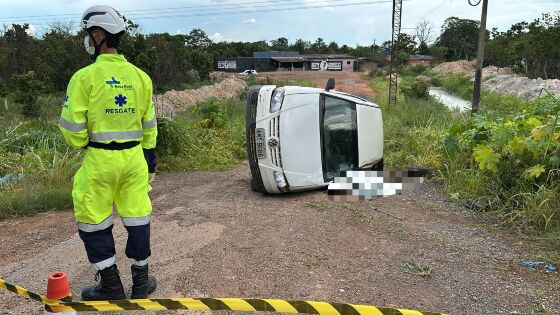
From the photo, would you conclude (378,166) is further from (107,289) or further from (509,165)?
(107,289)

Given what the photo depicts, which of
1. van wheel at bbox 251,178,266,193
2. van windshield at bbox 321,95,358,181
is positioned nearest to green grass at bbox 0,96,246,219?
van wheel at bbox 251,178,266,193

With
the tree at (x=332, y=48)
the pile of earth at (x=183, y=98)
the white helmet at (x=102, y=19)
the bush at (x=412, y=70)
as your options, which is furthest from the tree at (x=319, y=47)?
the white helmet at (x=102, y=19)

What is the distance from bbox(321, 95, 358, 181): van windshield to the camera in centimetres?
606

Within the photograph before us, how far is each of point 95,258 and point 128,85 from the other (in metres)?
1.18

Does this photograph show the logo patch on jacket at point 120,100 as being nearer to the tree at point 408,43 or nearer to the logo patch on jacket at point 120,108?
the logo patch on jacket at point 120,108

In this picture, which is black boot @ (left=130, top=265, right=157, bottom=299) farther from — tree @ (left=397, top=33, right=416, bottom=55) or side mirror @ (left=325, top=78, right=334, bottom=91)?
tree @ (left=397, top=33, right=416, bottom=55)

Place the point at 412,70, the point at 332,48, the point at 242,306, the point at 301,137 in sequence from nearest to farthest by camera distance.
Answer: the point at 242,306, the point at 301,137, the point at 412,70, the point at 332,48

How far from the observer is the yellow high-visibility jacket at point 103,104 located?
283 centimetres

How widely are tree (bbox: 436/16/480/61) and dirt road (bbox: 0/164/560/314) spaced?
291 feet

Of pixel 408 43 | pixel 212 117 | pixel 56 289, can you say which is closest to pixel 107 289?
pixel 56 289

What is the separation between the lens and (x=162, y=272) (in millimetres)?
3664

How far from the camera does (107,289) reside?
3076mm

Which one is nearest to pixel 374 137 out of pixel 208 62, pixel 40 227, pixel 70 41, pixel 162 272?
pixel 162 272

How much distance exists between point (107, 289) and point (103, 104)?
127 centimetres
